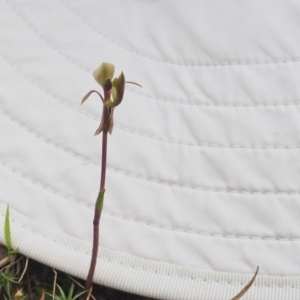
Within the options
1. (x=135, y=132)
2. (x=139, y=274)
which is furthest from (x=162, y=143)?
(x=139, y=274)

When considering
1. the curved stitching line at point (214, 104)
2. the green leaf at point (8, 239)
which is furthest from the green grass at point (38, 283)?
the curved stitching line at point (214, 104)

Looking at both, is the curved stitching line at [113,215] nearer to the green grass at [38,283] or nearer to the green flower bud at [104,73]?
the green grass at [38,283]

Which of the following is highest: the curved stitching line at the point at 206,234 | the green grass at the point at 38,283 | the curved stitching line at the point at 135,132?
the curved stitching line at the point at 135,132

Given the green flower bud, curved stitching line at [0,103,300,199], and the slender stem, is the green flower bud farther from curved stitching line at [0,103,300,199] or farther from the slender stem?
curved stitching line at [0,103,300,199]

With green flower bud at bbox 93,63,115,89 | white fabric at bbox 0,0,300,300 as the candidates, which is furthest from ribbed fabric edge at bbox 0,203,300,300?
green flower bud at bbox 93,63,115,89

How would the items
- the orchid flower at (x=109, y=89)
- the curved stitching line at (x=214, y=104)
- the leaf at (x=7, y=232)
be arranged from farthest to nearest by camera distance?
Answer: the curved stitching line at (x=214, y=104) < the leaf at (x=7, y=232) < the orchid flower at (x=109, y=89)

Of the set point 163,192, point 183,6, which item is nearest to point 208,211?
point 163,192

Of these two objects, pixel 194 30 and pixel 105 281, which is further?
pixel 194 30

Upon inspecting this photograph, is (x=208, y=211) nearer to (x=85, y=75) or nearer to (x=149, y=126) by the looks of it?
(x=149, y=126)
